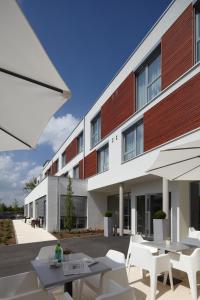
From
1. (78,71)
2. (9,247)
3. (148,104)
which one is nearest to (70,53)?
(78,71)

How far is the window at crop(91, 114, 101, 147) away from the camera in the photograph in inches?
779

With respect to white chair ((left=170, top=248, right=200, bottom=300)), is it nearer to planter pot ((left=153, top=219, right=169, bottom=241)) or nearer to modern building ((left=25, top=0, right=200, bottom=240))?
modern building ((left=25, top=0, right=200, bottom=240))

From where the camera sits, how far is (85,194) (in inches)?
795

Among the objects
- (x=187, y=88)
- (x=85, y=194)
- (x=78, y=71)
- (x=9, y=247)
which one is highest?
(x=78, y=71)

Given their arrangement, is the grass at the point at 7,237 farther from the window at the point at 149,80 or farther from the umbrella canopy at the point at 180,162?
the umbrella canopy at the point at 180,162

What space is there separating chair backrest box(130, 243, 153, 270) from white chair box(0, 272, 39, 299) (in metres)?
2.17

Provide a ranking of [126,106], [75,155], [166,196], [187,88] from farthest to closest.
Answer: [75,155] → [126,106] → [166,196] → [187,88]

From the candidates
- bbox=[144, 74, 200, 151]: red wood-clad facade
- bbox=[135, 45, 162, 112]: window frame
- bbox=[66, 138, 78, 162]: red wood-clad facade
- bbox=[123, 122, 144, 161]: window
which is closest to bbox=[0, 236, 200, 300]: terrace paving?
bbox=[123, 122, 144, 161]: window

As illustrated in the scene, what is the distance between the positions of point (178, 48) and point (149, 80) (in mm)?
2612

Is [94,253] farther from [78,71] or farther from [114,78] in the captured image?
[114,78]

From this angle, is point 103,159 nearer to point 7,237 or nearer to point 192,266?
point 7,237

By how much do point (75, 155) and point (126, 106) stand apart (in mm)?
11614

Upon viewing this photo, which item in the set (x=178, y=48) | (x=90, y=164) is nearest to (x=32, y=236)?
(x=90, y=164)

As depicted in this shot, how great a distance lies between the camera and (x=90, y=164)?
20.8m
